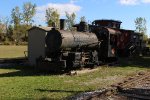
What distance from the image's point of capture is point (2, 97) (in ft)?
40.8

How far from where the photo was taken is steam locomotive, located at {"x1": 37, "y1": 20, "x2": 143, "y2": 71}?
2045 centimetres

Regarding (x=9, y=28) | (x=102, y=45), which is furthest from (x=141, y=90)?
(x=9, y=28)

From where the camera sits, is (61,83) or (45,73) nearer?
(61,83)

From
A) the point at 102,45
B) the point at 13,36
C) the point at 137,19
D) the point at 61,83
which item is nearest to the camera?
the point at 61,83

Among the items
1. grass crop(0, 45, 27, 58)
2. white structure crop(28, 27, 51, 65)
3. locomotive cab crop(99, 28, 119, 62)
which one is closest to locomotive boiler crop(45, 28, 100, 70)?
locomotive cab crop(99, 28, 119, 62)

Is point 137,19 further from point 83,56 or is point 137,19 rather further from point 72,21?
point 83,56

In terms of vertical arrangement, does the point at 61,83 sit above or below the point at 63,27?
below

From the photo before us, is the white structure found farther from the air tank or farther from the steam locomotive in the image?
the air tank

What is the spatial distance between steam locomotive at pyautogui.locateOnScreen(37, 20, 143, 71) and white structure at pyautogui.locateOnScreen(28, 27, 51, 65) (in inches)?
141

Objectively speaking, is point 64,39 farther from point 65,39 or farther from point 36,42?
point 36,42

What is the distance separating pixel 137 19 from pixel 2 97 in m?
108

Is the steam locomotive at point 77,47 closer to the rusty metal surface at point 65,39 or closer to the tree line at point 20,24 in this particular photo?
the rusty metal surface at point 65,39

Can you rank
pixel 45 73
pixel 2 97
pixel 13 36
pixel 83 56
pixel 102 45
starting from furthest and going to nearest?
pixel 13 36, pixel 102 45, pixel 83 56, pixel 45 73, pixel 2 97

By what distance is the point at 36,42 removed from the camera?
27.1 m
